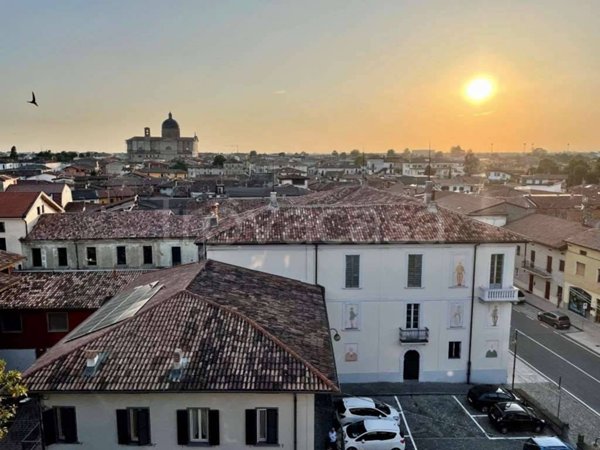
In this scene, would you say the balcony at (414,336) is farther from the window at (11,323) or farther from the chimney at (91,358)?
the window at (11,323)

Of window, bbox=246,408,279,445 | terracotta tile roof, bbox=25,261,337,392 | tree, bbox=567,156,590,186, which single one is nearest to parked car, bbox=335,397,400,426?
terracotta tile roof, bbox=25,261,337,392

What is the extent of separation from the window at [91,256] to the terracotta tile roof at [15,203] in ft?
18.6

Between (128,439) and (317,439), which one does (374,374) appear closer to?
(317,439)

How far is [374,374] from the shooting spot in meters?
27.3

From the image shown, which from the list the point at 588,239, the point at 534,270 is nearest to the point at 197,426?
the point at 588,239

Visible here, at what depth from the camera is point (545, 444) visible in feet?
65.2

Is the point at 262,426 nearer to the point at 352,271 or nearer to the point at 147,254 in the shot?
the point at 352,271

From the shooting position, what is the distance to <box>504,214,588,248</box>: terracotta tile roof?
43.5m

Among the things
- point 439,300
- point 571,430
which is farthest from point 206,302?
point 571,430

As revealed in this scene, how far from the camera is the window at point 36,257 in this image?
38.2 m

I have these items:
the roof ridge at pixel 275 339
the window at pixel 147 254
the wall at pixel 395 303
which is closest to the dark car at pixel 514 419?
the wall at pixel 395 303

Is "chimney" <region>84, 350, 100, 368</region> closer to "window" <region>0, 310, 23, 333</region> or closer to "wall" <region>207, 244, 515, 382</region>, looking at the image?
"wall" <region>207, 244, 515, 382</region>

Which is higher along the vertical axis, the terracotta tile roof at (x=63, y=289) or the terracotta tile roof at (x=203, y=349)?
the terracotta tile roof at (x=203, y=349)

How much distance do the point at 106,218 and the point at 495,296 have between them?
29874mm
